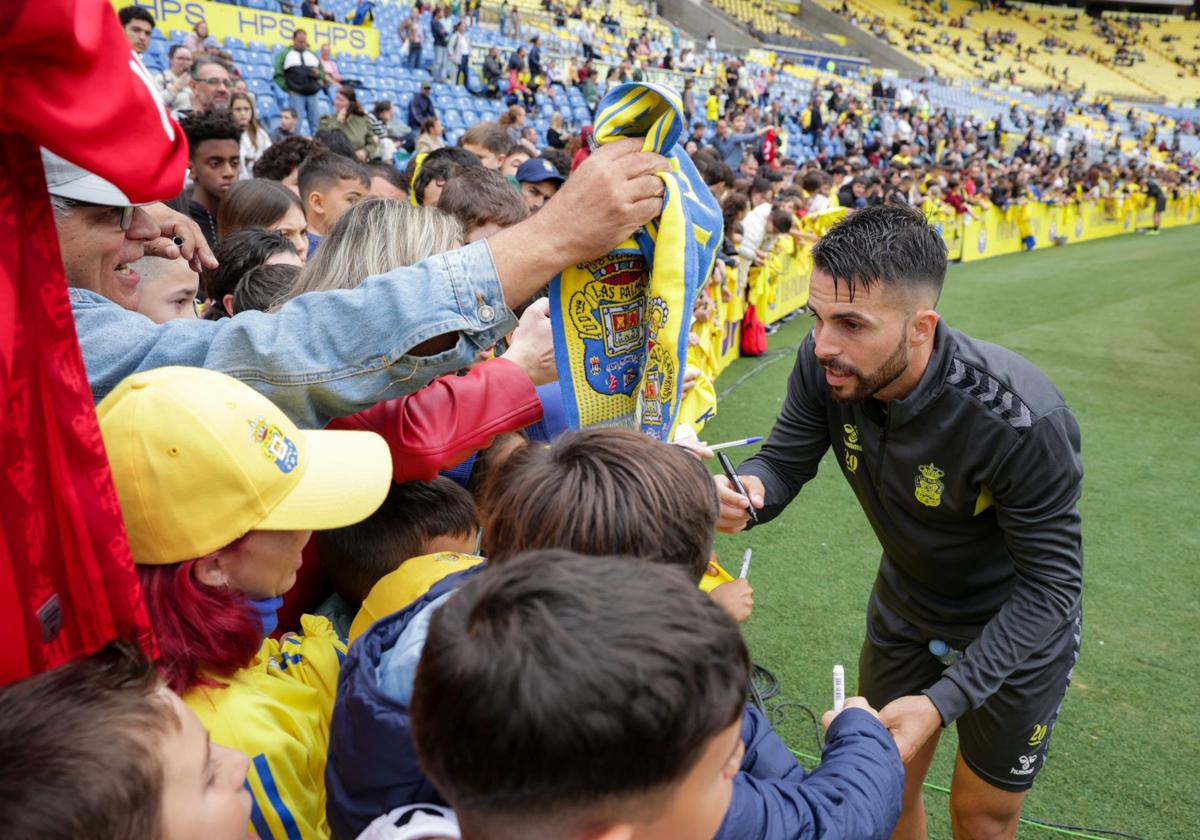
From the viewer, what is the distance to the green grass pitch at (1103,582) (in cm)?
323

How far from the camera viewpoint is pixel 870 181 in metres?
15.1

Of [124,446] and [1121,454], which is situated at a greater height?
[124,446]

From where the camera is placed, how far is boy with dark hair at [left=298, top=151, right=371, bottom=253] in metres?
4.65

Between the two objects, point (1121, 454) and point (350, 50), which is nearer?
point (1121, 454)

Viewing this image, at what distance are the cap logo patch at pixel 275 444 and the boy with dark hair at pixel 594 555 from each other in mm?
321

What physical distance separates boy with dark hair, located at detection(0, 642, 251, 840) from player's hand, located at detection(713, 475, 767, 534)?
148 centimetres

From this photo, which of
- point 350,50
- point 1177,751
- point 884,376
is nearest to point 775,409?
point 1177,751

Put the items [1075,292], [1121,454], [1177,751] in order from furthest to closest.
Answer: [1075,292] → [1121,454] → [1177,751]

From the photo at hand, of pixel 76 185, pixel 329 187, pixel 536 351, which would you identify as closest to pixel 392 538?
pixel 536 351

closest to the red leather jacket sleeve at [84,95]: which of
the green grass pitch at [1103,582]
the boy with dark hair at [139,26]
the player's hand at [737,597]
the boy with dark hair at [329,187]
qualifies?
the player's hand at [737,597]

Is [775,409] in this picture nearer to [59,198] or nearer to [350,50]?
[59,198]

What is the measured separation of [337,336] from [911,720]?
1.53 meters

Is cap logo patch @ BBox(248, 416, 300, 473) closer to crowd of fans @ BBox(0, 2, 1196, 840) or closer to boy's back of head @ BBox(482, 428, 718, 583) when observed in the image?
crowd of fans @ BBox(0, 2, 1196, 840)

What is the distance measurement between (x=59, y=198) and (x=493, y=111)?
17113 mm
